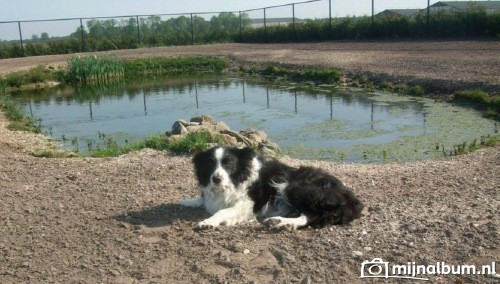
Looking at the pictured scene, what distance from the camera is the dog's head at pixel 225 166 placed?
600 centimetres

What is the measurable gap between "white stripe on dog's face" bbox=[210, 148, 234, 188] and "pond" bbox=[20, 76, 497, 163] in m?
5.42

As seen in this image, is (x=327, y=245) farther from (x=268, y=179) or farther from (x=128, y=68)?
(x=128, y=68)

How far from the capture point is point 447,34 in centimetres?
2972

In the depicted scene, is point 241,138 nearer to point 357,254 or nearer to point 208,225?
point 208,225

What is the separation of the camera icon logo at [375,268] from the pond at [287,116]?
621 cm

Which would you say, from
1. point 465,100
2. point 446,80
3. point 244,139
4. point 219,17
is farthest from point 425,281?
point 219,17

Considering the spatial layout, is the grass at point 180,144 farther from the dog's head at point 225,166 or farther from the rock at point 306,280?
the rock at point 306,280

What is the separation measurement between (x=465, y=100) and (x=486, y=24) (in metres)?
13.7

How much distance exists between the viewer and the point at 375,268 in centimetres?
469

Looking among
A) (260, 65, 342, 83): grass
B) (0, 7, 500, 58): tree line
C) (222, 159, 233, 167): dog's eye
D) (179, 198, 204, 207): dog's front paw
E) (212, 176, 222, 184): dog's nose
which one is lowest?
(179, 198, 204, 207): dog's front paw

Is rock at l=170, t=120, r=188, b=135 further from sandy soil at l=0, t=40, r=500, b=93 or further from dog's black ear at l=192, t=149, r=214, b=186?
sandy soil at l=0, t=40, r=500, b=93

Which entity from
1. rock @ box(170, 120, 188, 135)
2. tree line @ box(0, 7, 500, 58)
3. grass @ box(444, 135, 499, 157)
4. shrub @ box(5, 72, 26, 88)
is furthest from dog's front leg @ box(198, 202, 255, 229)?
tree line @ box(0, 7, 500, 58)

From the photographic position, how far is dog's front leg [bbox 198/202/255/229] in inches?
231

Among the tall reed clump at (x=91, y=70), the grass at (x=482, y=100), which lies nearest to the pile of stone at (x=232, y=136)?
the grass at (x=482, y=100)
